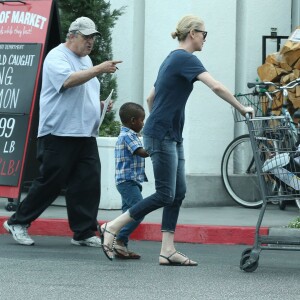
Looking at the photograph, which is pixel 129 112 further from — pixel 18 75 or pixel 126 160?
pixel 18 75

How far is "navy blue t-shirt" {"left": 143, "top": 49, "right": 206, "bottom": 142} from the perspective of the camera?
27.1 ft

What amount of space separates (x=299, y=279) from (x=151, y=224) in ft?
9.50

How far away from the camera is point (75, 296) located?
6.78 m

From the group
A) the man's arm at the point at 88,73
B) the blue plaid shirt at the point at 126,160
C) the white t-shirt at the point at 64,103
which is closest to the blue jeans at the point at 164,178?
the blue plaid shirt at the point at 126,160

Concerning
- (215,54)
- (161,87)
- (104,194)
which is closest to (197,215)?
(104,194)

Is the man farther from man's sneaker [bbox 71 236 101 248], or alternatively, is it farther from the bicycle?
the bicycle

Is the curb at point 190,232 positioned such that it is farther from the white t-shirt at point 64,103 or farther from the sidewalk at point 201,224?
the white t-shirt at point 64,103

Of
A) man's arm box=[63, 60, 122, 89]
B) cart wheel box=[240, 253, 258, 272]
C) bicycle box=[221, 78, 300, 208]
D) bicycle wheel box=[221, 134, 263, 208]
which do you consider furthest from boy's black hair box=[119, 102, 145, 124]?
bicycle wheel box=[221, 134, 263, 208]

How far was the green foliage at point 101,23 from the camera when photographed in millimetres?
12336

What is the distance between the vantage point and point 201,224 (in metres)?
10.6

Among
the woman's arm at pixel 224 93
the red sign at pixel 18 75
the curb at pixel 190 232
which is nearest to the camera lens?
the woman's arm at pixel 224 93

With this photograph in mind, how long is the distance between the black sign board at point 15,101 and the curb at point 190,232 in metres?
0.64

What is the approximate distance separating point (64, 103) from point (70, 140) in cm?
33

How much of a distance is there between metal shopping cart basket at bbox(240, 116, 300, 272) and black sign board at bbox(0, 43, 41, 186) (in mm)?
3535
